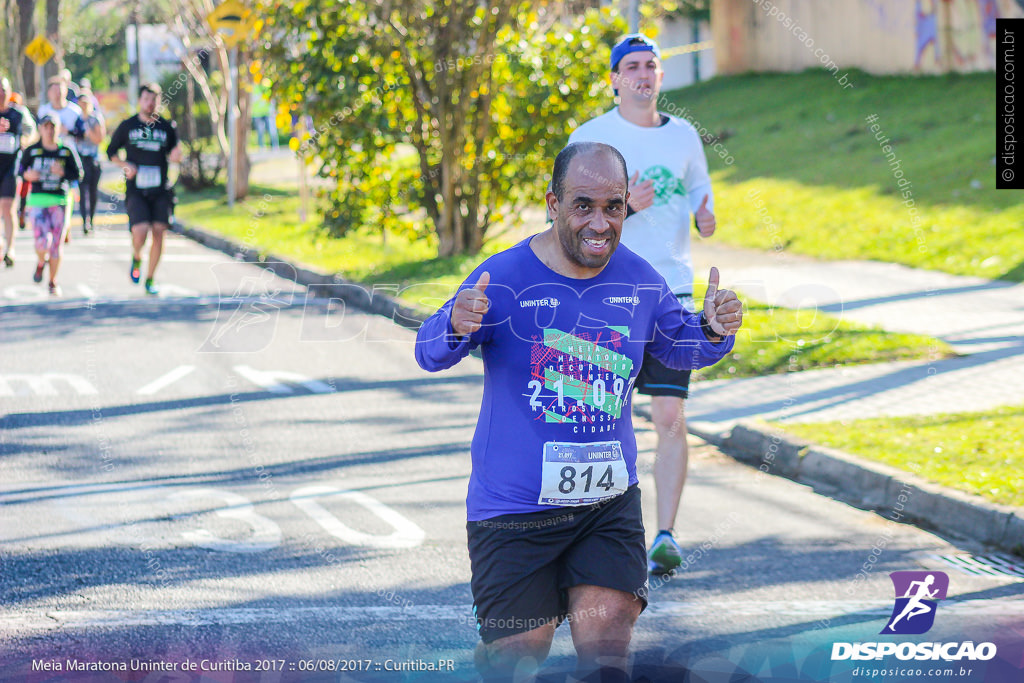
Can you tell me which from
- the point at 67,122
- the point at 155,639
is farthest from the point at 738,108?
the point at 155,639

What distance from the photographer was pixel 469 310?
351cm

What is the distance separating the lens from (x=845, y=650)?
3.04m

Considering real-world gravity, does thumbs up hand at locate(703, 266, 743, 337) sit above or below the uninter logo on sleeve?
above

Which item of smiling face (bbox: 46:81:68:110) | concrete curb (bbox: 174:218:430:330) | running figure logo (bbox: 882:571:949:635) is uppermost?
smiling face (bbox: 46:81:68:110)

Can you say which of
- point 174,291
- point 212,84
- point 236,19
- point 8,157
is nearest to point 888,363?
point 174,291

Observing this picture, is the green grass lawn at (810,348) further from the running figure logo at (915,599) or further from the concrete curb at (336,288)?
the running figure logo at (915,599)

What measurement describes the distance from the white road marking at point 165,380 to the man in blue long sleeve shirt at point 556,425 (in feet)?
20.9

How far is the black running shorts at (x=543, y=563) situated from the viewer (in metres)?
3.58

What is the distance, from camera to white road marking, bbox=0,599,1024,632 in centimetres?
505

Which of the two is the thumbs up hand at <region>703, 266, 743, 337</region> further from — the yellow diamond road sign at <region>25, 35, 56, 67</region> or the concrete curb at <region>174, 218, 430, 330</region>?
the yellow diamond road sign at <region>25, 35, 56, 67</region>

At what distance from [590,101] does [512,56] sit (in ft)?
3.67

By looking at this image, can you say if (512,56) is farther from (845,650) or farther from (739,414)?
(845,650)

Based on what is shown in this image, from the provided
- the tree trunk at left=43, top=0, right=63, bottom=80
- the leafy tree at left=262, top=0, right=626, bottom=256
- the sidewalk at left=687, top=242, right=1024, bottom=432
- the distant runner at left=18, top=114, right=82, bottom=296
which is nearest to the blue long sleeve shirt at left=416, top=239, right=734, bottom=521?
the sidewalk at left=687, top=242, right=1024, bottom=432

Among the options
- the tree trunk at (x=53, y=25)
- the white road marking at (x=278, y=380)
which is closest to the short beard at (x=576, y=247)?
the white road marking at (x=278, y=380)
